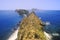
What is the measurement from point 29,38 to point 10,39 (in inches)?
280

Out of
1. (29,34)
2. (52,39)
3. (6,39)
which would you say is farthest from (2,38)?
(29,34)

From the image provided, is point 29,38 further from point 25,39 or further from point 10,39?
point 10,39

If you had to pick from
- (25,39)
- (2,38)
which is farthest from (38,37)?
(2,38)

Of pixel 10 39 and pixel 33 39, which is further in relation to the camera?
pixel 10 39

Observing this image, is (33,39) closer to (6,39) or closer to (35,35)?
(35,35)

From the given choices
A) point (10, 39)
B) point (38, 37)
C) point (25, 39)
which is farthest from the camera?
point (10, 39)

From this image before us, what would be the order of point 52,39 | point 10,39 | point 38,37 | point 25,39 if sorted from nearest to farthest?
point 25,39 → point 38,37 → point 52,39 → point 10,39

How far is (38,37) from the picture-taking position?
11.2 meters

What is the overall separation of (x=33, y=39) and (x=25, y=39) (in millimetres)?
488

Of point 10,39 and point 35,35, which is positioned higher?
point 35,35

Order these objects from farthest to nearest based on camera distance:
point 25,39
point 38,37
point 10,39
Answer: point 10,39, point 38,37, point 25,39

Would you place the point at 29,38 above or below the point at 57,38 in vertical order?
above

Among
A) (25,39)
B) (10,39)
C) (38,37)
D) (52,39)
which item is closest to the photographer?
(25,39)

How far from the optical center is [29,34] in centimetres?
1137
